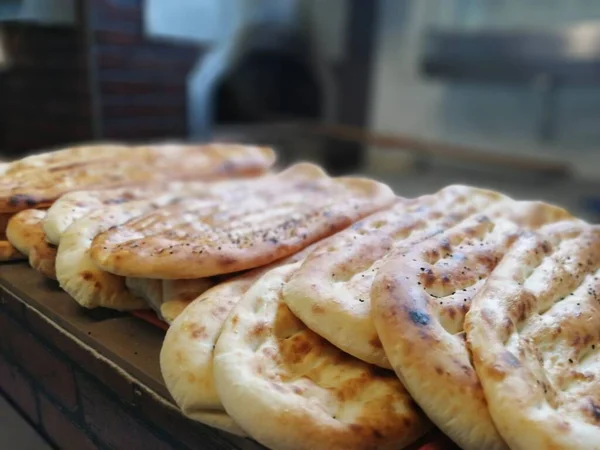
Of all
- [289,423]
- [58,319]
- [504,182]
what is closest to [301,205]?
[58,319]

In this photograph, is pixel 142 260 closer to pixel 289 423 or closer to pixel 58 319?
pixel 58 319

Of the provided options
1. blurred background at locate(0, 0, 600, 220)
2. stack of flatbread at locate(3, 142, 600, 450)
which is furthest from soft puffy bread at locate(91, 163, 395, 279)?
blurred background at locate(0, 0, 600, 220)

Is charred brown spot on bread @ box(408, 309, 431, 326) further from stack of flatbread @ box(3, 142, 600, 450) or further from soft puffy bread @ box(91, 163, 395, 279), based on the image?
soft puffy bread @ box(91, 163, 395, 279)

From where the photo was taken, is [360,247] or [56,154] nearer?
[360,247]

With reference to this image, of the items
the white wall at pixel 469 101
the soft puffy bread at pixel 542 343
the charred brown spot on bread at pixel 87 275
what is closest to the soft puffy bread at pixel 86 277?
the charred brown spot on bread at pixel 87 275

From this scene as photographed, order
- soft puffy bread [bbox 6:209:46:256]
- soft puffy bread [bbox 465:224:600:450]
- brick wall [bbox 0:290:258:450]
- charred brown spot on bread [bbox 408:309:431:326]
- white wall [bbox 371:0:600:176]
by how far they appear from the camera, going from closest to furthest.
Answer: soft puffy bread [bbox 465:224:600:450]
charred brown spot on bread [bbox 408:309:431:326]
brick wall [bbox 0:290:258:450]
soft puffy bread [bbox 6:209:46:256]
white wall [bbox 371:0:600:176]

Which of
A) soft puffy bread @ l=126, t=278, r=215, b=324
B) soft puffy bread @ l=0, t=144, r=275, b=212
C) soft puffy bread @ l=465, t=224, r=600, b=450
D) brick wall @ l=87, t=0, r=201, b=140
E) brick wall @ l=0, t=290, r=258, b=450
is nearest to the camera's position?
soft puffy bread @ l=465, t=224, r=600, b=450
